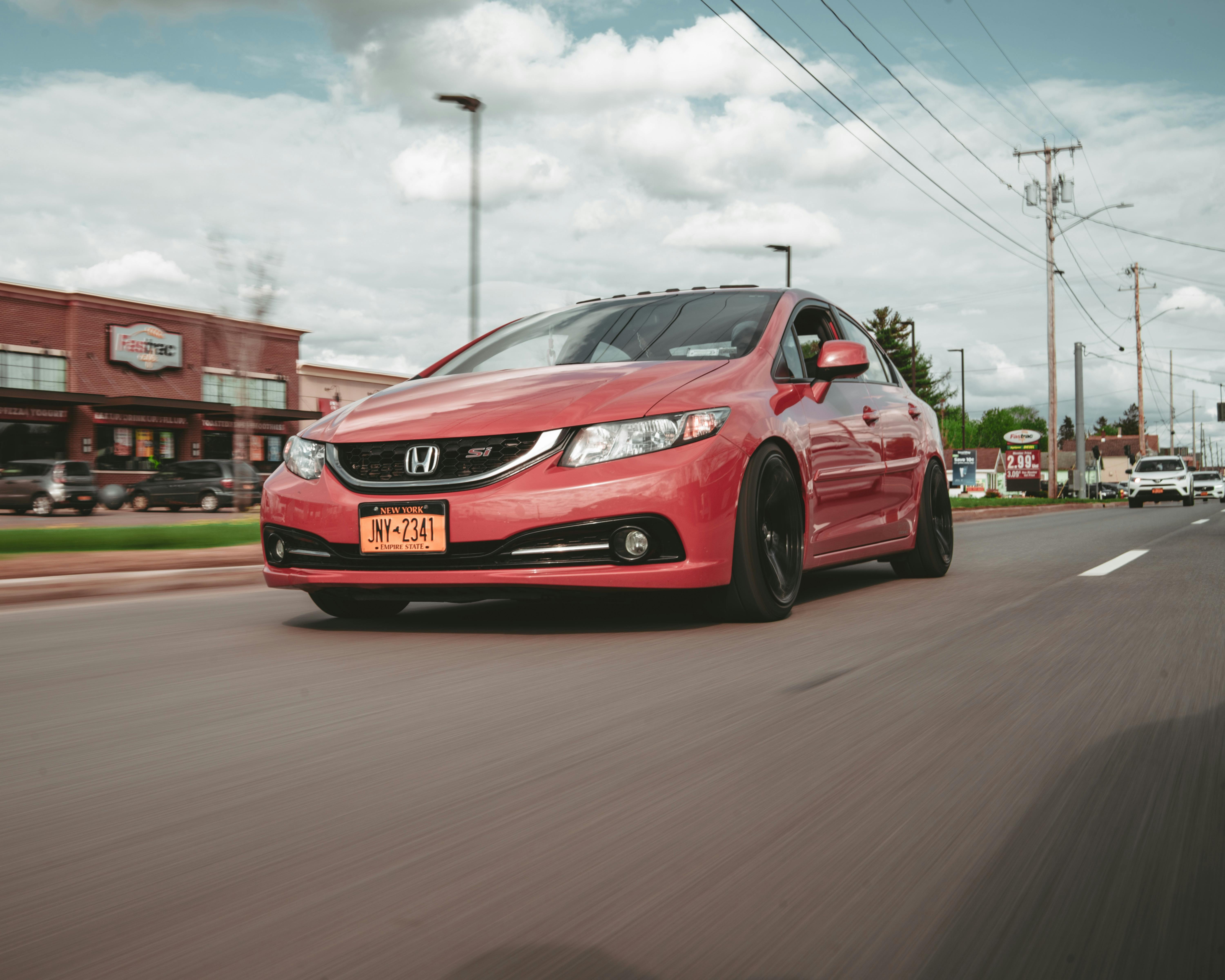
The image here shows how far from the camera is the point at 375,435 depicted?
4914 millimetres

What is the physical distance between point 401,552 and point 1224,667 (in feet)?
10.1

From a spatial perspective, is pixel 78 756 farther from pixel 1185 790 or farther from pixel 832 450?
pixel 832 450

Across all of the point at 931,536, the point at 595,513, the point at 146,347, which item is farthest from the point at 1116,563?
the point at 146,347

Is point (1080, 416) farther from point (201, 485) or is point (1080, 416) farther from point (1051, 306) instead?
point (201, 485)

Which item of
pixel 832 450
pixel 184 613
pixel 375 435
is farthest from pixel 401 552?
pixel 832 450

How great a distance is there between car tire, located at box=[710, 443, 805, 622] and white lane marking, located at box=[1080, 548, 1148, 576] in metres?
3.32

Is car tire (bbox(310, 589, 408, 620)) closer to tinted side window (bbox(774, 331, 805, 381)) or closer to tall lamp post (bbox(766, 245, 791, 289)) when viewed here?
tinted side window (bbox(774, 331, 805, 381))

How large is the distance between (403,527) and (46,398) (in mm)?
42068

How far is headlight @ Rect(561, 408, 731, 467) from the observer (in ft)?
15.3

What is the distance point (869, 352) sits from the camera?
Answer: 7215mm

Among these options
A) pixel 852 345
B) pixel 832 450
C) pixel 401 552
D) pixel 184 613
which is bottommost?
pixel 184 613

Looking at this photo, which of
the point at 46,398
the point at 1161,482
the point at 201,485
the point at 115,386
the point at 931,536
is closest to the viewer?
the point at 931,536

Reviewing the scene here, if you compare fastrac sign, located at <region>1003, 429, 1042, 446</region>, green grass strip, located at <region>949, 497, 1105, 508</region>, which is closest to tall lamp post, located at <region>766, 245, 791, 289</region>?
green grass strip, located at <region>949, 497, 1105, 508</region>

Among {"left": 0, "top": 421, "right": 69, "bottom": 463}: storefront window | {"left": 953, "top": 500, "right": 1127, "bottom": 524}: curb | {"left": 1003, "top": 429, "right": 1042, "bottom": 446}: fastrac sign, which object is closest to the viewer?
{"left": 953, "top": 500, "right": 1127, "bottom": 524}: curb
